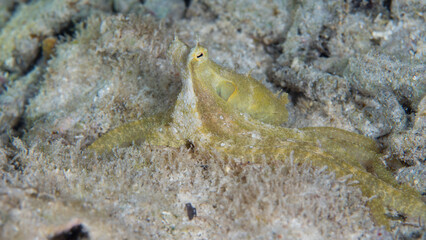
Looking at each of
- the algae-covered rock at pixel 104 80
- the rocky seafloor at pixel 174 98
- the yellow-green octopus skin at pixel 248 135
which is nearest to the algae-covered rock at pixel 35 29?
the rocky seafloor at pixel 174 98

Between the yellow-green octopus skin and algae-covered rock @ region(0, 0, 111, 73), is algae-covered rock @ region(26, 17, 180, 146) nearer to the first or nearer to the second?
the yellow-green octopus skin

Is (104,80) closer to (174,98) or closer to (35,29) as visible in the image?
(174,98)

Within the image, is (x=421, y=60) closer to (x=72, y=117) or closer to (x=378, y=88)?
(x=378, y=88)

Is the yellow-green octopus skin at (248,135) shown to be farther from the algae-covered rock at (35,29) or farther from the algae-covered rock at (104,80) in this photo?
the algae-covered rock at (35,29)

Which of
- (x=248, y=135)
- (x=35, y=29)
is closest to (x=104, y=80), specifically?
(x=248, y=135)

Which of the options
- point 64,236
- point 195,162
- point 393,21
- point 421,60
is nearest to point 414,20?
point 393,21

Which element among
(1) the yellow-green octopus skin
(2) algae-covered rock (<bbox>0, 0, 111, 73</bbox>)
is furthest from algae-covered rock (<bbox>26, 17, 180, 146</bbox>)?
(2) algae-covered rock (<bbox>0, 0, 111, 73</bbox>)
